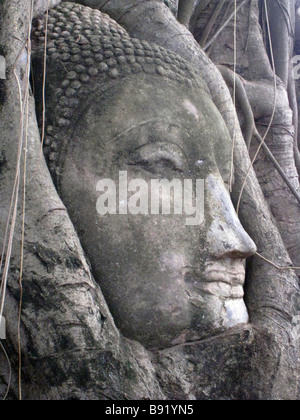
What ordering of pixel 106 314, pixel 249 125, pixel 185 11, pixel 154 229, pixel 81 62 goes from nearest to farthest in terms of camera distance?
pixel 106 314 < pixel 154 229 < pixel 81 62 < pixel 249 125 < pixel 185 11

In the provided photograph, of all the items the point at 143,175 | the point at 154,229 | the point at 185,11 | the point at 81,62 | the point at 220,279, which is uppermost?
the point at 185,11

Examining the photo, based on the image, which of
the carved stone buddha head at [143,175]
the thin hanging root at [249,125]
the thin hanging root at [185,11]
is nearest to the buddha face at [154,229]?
the carved stone buddha head at [143,175]

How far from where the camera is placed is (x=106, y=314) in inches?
57.5

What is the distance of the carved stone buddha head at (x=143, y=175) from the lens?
5.18 ft

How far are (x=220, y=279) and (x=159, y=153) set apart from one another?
0.42 meters

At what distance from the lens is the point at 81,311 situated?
139 cm

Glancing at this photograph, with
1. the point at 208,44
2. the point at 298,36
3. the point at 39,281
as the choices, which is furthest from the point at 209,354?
the point at 298,36

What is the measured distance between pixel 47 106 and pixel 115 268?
55cm

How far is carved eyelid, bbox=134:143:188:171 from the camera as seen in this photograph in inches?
64.1

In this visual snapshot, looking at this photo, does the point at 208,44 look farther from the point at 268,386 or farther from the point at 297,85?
the point at 268,386

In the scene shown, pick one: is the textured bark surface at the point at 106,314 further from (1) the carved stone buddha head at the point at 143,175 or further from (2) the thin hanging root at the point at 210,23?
(2) the thin hanging root at the point at 210,23

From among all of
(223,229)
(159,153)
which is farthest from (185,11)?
(223,229)

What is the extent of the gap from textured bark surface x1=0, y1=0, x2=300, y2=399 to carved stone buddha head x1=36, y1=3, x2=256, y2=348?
9 centimetres

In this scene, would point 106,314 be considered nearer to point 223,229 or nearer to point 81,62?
point 223,229
